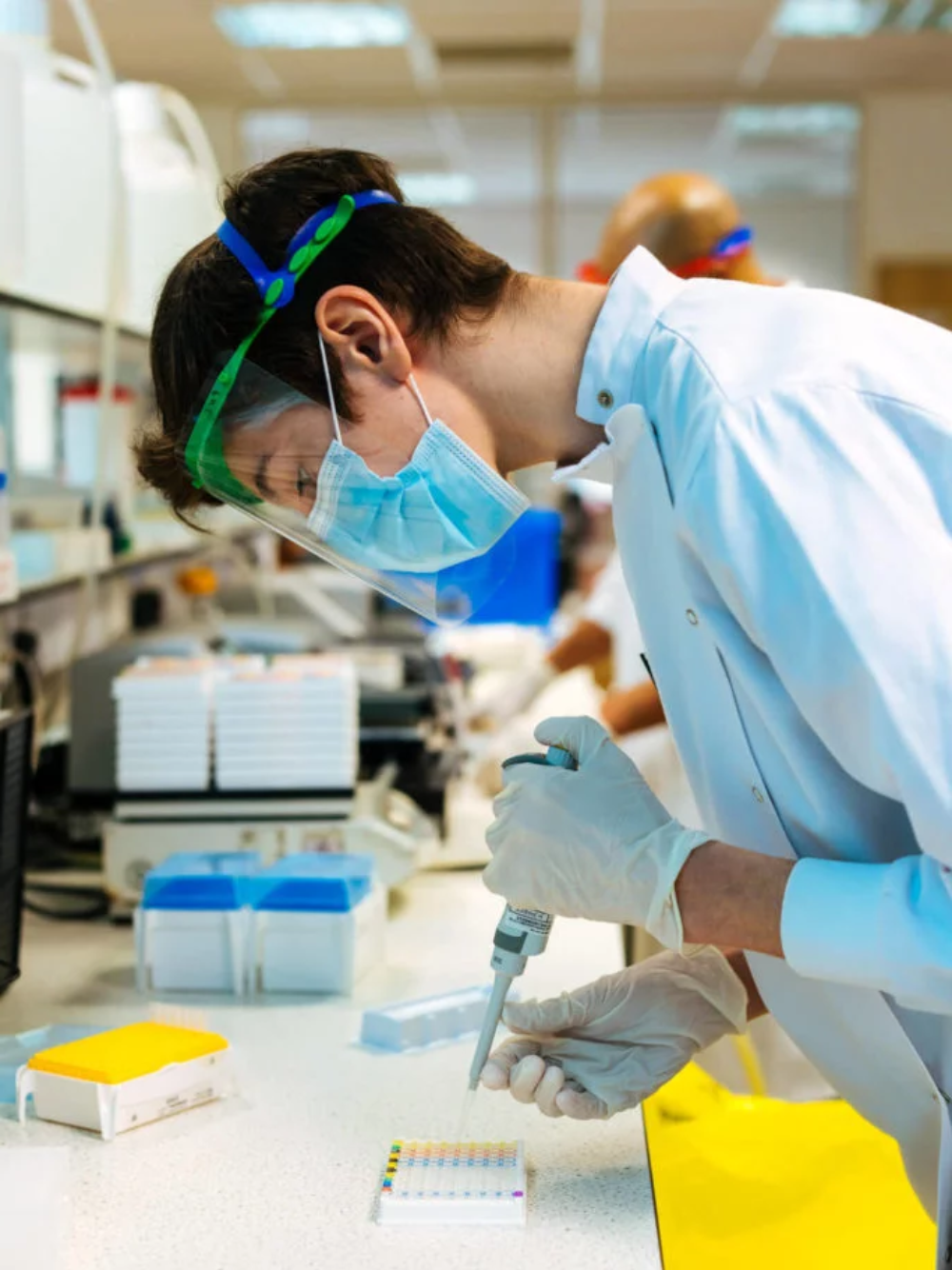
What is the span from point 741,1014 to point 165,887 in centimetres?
63

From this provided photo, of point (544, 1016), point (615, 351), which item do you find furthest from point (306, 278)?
point (544, 1016)

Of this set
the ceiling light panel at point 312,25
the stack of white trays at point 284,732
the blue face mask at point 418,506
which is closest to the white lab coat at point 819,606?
the blue face mask at point 418,506

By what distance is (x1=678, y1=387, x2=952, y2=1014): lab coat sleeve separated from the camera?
3.07ft

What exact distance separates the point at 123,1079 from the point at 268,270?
2.24 feet

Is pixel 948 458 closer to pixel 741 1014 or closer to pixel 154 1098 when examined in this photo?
pixel 741 1014

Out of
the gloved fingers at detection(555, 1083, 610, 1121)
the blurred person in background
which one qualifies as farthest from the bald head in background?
the gloved fingers at detection(555, 1083, 610, 1121)

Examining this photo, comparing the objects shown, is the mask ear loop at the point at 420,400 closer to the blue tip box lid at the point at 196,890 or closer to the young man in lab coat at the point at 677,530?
the young man in lab coat at the point at 677,530

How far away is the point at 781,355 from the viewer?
1.04 m

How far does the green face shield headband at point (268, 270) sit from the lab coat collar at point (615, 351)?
21cm

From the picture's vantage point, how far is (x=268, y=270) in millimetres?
1136

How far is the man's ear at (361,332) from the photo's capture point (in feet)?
3.73

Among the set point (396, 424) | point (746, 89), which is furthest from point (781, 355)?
point (746, 89)

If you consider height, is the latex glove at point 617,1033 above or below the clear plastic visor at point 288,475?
below

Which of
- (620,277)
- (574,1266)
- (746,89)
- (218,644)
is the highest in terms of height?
Answer: (746,89)
